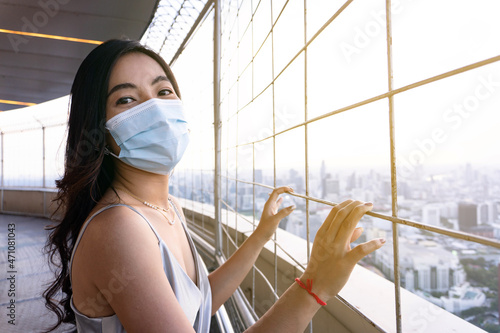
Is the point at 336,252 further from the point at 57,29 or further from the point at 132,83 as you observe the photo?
the point at 57,29

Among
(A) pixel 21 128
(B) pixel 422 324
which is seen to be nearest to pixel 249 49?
(B) pixel 422 324


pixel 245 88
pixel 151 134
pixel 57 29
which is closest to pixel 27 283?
pixel 57 29

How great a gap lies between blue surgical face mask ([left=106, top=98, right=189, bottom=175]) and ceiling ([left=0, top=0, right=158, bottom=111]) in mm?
2504

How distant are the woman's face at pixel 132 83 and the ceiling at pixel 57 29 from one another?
8.00ft

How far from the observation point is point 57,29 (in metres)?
3.50

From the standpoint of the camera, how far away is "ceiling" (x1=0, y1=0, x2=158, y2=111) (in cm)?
299

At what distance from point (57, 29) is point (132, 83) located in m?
3.49

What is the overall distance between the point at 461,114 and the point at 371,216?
0.82ft

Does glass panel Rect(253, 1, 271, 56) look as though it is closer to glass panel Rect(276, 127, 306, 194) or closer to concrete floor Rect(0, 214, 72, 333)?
glass panel Rect(276, 127, 306, 194)

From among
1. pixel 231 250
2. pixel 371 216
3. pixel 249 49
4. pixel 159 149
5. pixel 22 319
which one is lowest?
pixel 22 319

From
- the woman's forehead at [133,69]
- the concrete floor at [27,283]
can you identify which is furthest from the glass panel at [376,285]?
the concrete floor at [27,283]

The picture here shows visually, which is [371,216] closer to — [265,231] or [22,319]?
[265,231]

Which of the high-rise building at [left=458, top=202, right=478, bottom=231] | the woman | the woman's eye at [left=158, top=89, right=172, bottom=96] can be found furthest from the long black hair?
the high-rise building at [left=458, top=202, right=478, bottom=231]

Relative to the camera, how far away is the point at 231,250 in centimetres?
242
